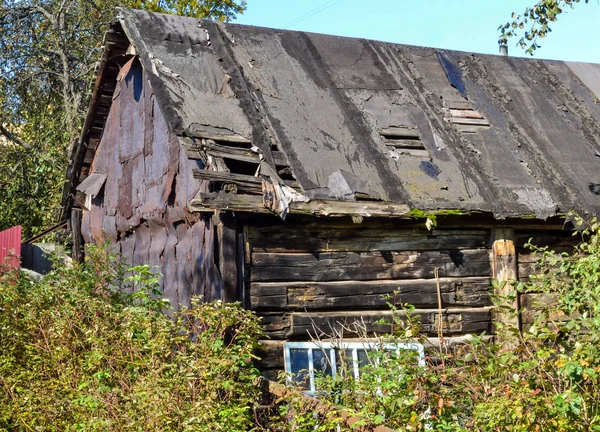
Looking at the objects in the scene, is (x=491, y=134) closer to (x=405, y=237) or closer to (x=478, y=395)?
(x=405, y=237)

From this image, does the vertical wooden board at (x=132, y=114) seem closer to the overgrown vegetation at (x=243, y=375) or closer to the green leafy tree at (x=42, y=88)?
the overgrown vegetation at (x=243, y=375)

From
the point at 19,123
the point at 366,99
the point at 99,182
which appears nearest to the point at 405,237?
the point at 366,99

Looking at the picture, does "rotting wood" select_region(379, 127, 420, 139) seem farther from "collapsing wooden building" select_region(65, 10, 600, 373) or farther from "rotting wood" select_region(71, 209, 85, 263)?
"rotting wood" select_region(71, 209, 85, 263)

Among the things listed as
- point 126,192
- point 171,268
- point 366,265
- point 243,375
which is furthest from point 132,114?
point 243,375

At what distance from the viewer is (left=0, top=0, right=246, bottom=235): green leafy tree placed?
17.5 metres

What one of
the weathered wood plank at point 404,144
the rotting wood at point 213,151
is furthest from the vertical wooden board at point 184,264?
the weathered wood plank at point 404,144

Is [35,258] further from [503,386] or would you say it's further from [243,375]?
[503,386]

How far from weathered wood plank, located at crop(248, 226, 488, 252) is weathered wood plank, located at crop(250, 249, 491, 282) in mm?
55

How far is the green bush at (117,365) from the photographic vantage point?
525 cm

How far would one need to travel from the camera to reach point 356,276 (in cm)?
801

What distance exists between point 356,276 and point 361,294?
186 millimetres

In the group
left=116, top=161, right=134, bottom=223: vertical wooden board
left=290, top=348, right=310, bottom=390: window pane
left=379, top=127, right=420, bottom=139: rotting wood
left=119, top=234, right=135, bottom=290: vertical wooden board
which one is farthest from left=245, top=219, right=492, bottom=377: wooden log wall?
left=116, top=161, right=134, bottom=223: vertical wooden board

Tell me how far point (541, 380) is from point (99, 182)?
8.74m

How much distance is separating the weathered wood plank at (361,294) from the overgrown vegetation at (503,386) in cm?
210
